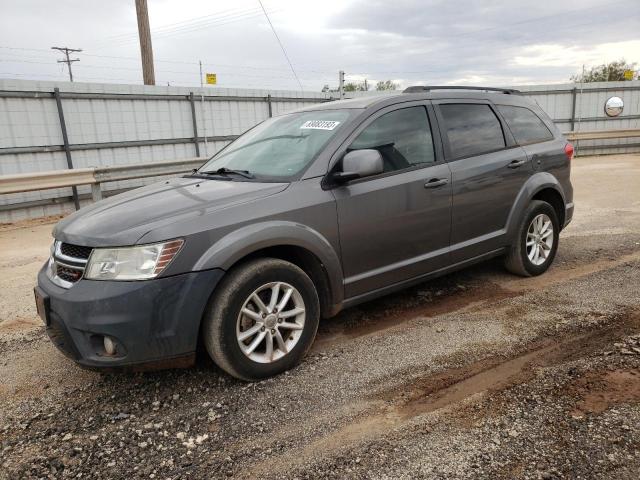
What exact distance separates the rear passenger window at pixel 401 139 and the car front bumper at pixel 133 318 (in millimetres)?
1560

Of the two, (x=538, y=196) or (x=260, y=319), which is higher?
(x=538, y=196)

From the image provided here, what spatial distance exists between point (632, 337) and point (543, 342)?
0.62 meters

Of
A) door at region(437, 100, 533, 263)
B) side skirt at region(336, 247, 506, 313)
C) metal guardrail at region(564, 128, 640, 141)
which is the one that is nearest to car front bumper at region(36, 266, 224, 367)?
side skirt at region(336, 247, 506, 313)

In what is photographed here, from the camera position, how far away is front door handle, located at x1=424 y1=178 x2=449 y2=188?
155 inches

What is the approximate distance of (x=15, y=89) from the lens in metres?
9.65

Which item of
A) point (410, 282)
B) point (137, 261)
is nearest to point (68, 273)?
point (137, 261)

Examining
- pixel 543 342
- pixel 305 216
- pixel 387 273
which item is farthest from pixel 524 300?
pixel 305 216

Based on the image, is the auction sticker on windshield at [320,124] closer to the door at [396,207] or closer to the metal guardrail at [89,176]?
the door at [396,207]

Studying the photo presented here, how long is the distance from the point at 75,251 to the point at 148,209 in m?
0.48

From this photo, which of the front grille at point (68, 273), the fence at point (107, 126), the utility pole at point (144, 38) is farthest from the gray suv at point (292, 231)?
the utility pole at point (144, 38)

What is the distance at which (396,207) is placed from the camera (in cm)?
373

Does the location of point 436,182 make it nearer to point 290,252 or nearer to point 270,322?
point 290,252

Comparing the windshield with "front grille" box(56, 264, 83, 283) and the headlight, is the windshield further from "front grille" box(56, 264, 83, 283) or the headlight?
"front grille" box(56, 264, 83, 283)

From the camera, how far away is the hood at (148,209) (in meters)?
2.89
